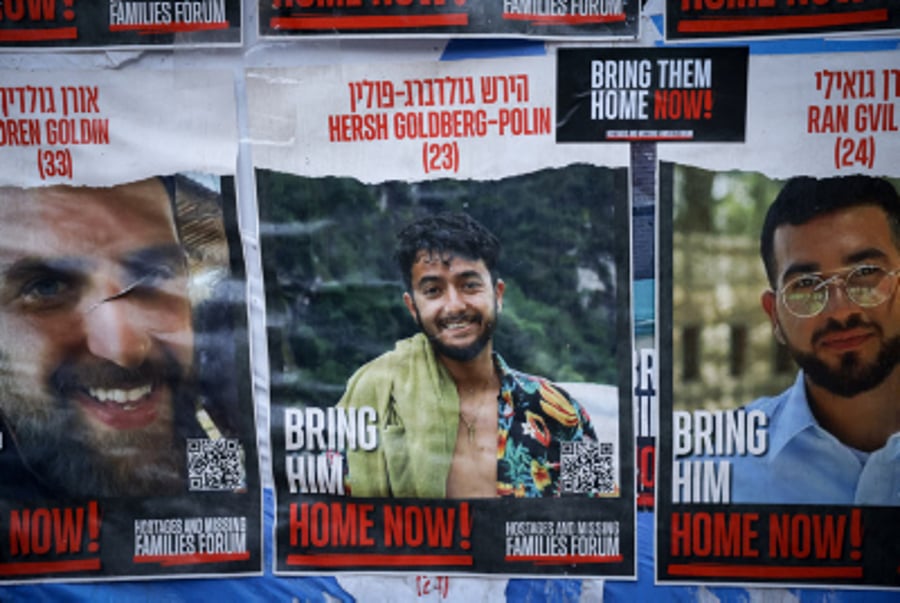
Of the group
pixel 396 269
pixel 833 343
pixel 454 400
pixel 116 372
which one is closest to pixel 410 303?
pixel 396 269

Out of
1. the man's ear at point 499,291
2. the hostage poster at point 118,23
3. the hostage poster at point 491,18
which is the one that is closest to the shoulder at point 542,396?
the man's ear at point 499,291

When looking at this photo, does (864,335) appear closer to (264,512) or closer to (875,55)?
(875,55)

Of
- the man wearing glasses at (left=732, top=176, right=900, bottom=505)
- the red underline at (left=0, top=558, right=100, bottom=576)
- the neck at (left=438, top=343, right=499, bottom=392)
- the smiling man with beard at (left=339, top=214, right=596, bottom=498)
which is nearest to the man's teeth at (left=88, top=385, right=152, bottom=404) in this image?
the red underline at (left=0, top=558, right=100, bottom=576)

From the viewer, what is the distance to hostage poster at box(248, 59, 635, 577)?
3.32 meters

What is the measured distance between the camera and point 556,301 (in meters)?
3.37

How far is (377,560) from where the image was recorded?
3461 millimetres

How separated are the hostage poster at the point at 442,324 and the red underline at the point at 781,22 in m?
0.52

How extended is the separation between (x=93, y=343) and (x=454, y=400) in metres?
1.33

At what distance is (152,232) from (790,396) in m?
2.34

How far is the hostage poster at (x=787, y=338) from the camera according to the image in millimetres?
3246

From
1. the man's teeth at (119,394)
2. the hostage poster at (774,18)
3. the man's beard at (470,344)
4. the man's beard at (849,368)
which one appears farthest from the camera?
Result: the man's teeth at (119,394)

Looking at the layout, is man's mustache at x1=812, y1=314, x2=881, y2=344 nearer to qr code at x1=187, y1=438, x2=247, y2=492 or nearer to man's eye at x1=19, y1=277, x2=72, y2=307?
qr code at x1=187, y1=438, x2=247, y2=492

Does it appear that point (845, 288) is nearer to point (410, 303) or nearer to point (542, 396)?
point (542, 396)

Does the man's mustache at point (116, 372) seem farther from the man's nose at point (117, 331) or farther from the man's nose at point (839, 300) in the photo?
the man's nose at point (839, 300)
